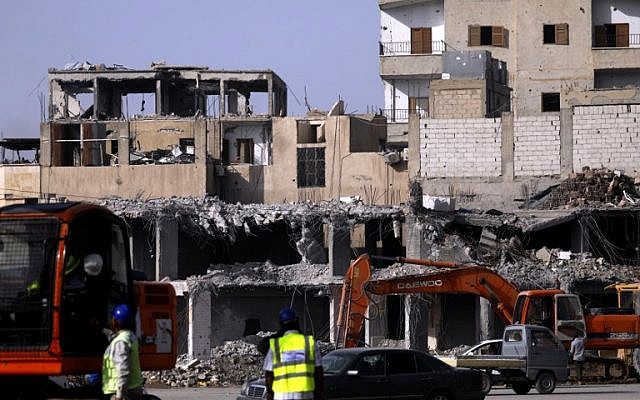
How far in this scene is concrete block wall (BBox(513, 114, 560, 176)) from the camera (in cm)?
5338

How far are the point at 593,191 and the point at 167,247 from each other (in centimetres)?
1530

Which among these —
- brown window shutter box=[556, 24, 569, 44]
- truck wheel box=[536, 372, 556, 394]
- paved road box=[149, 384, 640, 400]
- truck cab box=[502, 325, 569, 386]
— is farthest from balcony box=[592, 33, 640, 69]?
truck wheel box=[536, 372, 556, 394]

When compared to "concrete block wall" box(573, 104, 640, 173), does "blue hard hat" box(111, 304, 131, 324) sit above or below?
below

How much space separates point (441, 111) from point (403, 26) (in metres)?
11.6

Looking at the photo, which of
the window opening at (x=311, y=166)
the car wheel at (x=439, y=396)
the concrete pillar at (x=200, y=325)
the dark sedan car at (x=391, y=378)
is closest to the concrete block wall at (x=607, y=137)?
the window opening at (x=311, y=166)

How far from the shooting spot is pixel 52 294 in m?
16.2

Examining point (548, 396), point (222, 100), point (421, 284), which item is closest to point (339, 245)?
point (421, 284)

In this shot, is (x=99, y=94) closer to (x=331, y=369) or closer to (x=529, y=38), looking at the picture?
(x=529, y=38)

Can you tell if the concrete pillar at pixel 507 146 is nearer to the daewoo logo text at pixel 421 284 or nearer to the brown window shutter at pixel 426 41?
the brown window shutter at pixel 426 41

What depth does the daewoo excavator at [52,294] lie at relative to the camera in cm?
1617

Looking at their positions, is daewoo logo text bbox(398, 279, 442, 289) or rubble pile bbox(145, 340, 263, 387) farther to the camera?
rubble pile bbox(145, 340, 263, 387)

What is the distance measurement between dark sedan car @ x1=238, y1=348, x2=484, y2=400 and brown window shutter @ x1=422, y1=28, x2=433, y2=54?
42.1 meters

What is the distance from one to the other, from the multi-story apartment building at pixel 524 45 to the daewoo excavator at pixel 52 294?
4554 cm

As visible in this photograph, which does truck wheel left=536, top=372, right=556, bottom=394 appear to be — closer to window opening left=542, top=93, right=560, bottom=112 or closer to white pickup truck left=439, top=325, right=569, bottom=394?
white pickup truck left=439, top=325, right=569, bottom=394
